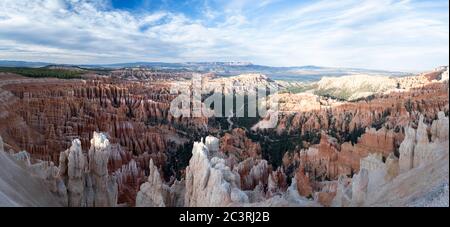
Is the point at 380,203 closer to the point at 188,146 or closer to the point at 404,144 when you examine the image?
the point at 404,144

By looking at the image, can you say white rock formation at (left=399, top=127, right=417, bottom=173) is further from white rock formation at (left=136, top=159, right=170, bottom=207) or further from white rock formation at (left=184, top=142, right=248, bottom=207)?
white rock formation at (left=136, top=159, right=170, bottom=207)
